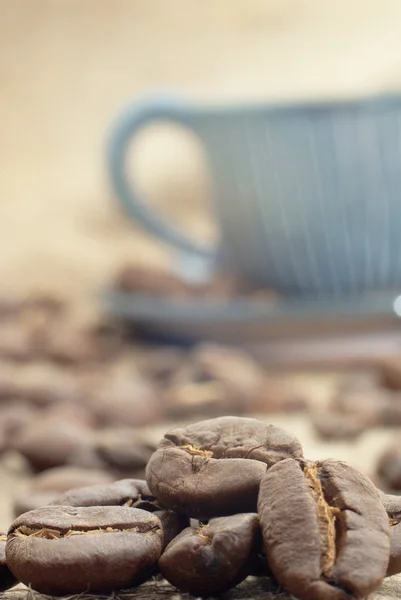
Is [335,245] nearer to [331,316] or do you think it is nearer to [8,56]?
[331,316]

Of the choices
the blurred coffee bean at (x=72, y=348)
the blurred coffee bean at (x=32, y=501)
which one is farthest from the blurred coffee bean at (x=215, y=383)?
the blurred coffee bean at (x=32, y=501)

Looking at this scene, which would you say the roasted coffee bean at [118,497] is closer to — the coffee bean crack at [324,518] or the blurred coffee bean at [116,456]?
the coffee bean crack at [324,518]

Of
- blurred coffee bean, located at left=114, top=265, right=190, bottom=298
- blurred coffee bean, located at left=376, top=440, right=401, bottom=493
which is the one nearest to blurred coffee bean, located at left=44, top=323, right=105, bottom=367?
blurred coffee bean, located at left=114, top=265, right=190, bottom=298

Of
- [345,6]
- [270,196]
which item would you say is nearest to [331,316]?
[270,196]

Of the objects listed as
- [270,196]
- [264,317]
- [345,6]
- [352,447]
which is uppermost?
[345,6]

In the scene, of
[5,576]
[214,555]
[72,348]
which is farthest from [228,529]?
[72,348]

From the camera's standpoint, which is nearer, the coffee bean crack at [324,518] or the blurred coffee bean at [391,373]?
the coffee bean crack at [324,518]

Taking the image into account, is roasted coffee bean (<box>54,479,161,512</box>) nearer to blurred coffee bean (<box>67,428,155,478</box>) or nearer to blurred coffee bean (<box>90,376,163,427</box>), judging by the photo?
blurred coffee bean (<box>67,428,155,478</box>)
